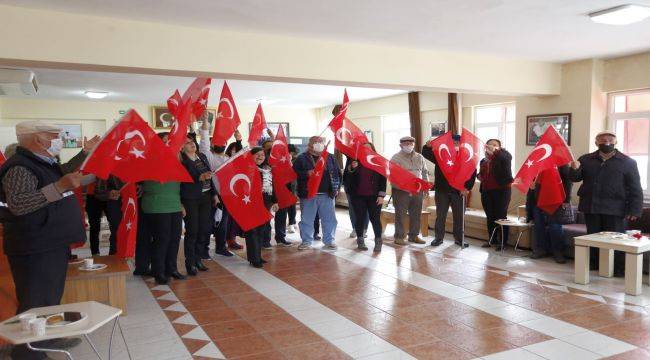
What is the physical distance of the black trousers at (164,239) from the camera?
15.3ft

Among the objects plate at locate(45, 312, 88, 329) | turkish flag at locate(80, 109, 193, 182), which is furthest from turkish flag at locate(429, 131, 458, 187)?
plate at locate(45, 312, 88, 329)

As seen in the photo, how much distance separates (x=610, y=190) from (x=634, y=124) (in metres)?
2.29

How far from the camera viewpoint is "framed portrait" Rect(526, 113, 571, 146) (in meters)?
7.13

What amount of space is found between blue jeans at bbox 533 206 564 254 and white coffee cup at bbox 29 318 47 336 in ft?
17.5

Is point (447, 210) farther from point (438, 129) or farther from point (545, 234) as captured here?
point (438, 129)

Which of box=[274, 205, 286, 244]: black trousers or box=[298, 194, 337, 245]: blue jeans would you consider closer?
box=[298, 194, 337, 245]: blue jeans

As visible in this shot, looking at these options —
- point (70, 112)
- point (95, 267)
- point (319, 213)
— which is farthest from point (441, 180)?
point (70, 112)

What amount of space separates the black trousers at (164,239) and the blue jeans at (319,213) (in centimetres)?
206

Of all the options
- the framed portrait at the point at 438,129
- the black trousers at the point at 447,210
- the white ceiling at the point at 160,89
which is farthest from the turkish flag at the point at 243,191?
the framed portrait at the point at 438,129

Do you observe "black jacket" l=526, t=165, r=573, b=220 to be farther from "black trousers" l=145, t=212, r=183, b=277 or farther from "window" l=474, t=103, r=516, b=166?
"black trousers" l=145, t=212, r=183, b=277

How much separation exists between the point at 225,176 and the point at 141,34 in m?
1.53

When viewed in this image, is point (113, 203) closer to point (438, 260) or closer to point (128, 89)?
point (438, 260)

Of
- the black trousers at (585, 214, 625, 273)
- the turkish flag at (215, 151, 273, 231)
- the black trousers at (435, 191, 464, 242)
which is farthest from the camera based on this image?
the black trousers at (435, 191, 464, 242)

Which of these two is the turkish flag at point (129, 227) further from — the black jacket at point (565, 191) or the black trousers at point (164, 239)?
the black jacket at point (565, 191)
